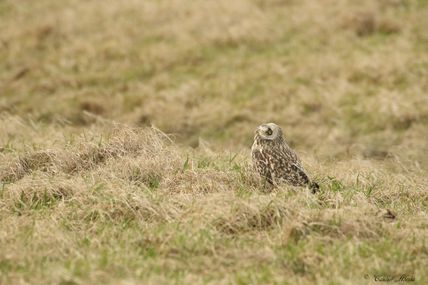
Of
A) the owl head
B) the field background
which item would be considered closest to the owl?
the owl head

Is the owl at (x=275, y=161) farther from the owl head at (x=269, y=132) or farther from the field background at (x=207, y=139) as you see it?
the field background at (x=207, y=139)

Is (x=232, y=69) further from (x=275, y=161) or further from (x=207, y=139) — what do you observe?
(x=275, y=161)

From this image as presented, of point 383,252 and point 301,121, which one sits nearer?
point 383,252

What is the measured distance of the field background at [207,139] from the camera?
6055 mm

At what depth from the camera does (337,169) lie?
852 cm

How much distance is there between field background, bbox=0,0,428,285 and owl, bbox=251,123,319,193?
0.61 feet

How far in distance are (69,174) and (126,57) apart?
8.58 metres

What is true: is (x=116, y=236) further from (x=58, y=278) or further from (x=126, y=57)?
(x=126, y=57)

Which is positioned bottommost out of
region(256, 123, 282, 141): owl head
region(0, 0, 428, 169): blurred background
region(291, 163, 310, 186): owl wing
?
region(0, 0, 428, 169): blurred background

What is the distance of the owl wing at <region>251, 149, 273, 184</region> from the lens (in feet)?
24.4

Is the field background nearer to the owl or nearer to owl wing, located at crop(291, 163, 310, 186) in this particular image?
the owl

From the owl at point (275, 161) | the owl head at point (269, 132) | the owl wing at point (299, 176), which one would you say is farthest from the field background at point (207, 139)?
the owl head at point (269, 132)

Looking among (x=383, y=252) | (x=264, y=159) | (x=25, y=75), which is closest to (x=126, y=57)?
(x=25, y=75)

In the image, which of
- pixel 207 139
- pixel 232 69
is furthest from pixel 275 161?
pixel 232 69
